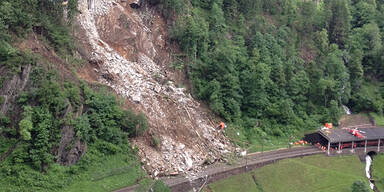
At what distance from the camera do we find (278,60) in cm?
4900

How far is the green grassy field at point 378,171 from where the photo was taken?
4007cm

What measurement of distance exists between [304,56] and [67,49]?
111 ft

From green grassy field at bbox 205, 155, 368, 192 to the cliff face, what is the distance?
3550 mm

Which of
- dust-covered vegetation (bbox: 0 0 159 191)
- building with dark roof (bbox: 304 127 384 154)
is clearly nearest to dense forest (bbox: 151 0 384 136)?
building with dark roof (bbox: 304 127 384 154)

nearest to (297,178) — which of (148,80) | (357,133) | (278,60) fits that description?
(357,133)

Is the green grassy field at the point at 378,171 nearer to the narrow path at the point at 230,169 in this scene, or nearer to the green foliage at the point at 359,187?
the narrow path at the point at 230,169

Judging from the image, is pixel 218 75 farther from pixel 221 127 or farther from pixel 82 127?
pixel 82 127

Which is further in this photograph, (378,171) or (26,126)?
(378,171)

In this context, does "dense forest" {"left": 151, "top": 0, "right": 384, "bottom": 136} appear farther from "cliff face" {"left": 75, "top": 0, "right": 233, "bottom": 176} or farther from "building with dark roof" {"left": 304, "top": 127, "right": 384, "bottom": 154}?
"cliff face" {"left": 75, "top": 0, "right": 233, "bottom": 176}

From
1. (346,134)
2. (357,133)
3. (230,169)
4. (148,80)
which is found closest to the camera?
(230,169)

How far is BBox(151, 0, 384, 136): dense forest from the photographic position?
4388 centimetres

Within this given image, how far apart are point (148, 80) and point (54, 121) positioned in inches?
465

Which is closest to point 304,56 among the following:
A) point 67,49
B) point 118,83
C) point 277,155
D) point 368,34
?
point 368,34

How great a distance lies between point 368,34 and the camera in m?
58.9
